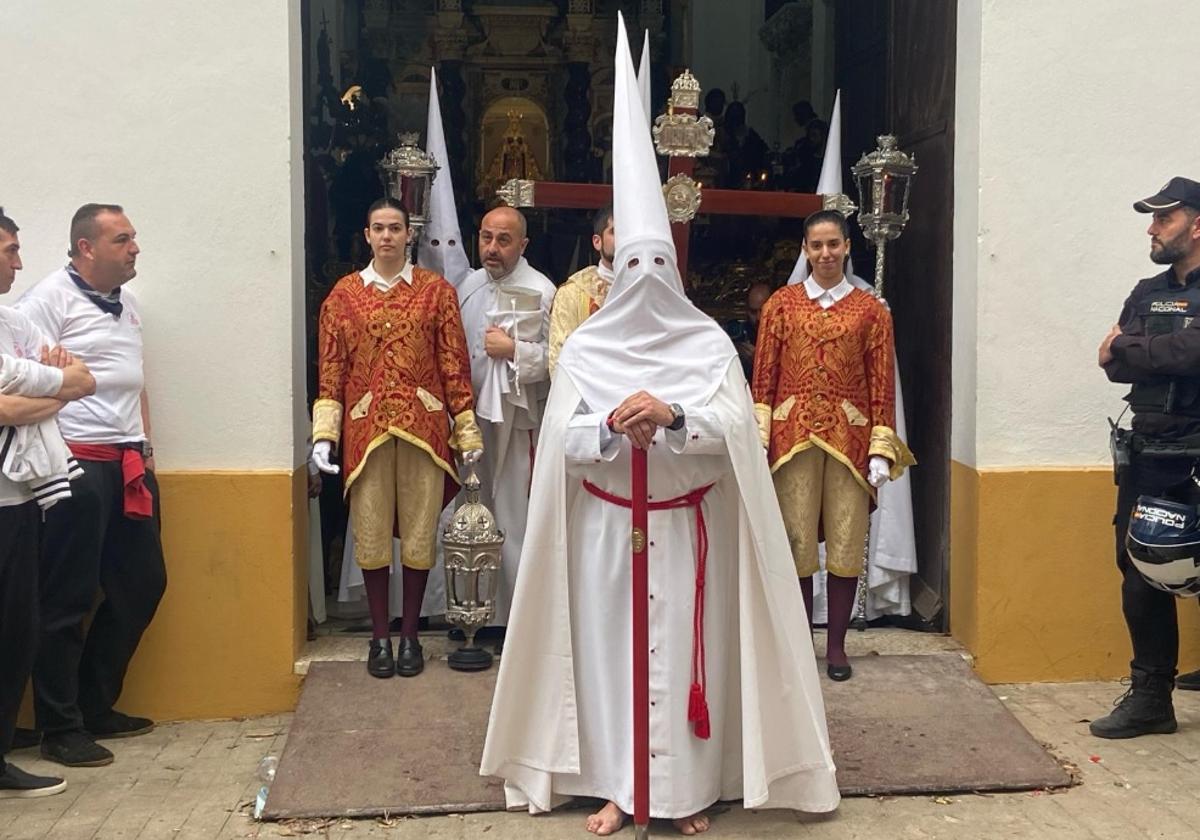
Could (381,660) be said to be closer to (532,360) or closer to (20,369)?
(532,360)

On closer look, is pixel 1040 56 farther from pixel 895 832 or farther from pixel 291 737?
pixel 291 737

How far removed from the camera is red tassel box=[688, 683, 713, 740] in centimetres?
404

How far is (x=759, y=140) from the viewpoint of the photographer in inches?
378

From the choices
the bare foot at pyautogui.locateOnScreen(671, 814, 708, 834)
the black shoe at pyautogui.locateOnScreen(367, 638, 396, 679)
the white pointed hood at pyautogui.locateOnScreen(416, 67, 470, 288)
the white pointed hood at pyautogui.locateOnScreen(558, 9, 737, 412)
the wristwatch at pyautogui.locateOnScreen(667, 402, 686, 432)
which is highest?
the white pointed hood at pyautogui.locateOnScreen(416, 67, 470, 288)

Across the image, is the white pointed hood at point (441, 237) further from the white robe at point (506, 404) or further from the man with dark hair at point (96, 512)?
the man with dark hair at point (96, 512)

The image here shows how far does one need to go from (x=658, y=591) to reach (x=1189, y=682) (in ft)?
9.33

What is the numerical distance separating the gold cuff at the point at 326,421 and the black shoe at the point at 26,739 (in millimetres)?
1530

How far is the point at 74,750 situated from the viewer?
4902mm

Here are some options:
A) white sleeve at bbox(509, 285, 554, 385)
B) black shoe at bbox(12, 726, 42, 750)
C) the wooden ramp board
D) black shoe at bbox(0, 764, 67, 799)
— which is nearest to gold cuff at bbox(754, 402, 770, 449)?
white sleeve at bbox(509, 285, 554, 385)

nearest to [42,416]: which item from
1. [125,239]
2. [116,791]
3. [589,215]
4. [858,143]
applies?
[125,239]

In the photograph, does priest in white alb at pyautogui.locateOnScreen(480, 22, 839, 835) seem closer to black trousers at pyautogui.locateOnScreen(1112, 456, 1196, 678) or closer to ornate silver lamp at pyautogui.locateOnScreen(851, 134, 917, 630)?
black trousers at pyautogui.locateOnScreen(1112, 456, 1196, 678)

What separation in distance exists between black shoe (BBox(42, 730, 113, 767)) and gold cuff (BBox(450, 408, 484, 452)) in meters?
1.75

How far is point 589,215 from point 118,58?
473 centimetres

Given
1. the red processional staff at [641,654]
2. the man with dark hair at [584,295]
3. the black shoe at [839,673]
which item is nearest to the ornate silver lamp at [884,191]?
the black shoe at [839,673]
